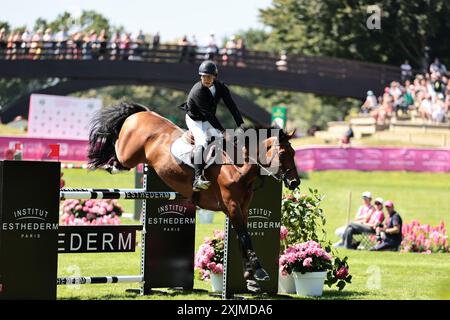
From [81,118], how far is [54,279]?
3434 centimetres

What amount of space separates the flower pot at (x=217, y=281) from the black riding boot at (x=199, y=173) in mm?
1502

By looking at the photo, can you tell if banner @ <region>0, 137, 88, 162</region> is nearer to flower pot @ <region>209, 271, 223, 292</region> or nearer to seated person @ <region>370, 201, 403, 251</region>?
seated person @ <region>370, 201, 403, 251</region>

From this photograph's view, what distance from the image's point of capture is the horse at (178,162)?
11.8 meters

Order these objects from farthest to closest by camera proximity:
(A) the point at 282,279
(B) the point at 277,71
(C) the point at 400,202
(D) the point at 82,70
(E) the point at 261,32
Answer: (E) the point at 261,32 < (B) the point at 277,71 < (D) the point at 82,70 < (C) the point at 400,202 < (A) the point at 282,279

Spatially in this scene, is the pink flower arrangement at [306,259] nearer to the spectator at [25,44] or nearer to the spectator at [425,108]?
the spectator at [425,108]

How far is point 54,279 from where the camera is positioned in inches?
430

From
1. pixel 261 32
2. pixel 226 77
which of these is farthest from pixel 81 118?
pixel 261 32

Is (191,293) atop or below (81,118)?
below

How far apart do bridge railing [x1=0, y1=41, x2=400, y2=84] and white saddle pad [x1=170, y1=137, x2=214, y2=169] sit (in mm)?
32692

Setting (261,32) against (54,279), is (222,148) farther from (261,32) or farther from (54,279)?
(261,32)

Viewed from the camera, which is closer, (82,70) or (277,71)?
(82,70)

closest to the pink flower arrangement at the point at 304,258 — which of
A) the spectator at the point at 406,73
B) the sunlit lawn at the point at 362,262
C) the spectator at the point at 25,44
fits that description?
the sunlit lawn at the point at 362,262

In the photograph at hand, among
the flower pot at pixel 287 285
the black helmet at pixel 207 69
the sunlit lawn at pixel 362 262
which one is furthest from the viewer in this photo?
the flower pot at pixel 287 285
